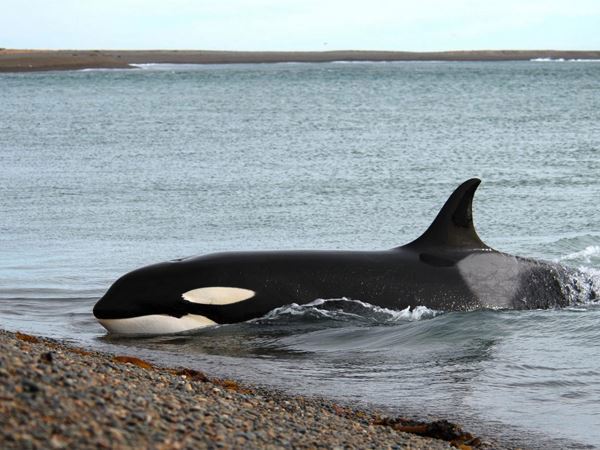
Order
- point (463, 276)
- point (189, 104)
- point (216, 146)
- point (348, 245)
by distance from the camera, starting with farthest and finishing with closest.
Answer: point (189, 104) → point (216, 146) → point (348, 245) → point (463, 276)

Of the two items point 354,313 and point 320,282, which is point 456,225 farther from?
point 320,282

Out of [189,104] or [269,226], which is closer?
[269,226]

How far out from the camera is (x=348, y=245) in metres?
19.1

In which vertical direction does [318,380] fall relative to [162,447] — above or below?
below

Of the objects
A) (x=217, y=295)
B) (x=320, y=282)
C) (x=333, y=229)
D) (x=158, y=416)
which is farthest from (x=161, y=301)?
(x=333, y=229)

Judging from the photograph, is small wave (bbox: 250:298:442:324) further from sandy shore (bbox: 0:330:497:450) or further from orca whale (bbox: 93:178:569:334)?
sandy shore (bbox: 0:330:497:450)

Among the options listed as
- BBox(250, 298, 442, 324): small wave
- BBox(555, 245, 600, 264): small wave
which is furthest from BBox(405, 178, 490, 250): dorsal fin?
BBox(555, 245, 600, 264): small wave

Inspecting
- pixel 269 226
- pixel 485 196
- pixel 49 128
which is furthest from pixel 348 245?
pixel 49 128

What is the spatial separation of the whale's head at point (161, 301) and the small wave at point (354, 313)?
2.20 ft

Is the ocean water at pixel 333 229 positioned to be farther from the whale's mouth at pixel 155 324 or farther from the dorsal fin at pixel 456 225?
the dorsal fin at pixel 456 225

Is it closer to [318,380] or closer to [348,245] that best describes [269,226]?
[348,245]

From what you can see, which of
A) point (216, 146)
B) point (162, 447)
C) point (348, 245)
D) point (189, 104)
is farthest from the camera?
point (189, 104)

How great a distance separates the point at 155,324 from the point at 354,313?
222cm

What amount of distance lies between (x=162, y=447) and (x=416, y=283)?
7280 millimetres
